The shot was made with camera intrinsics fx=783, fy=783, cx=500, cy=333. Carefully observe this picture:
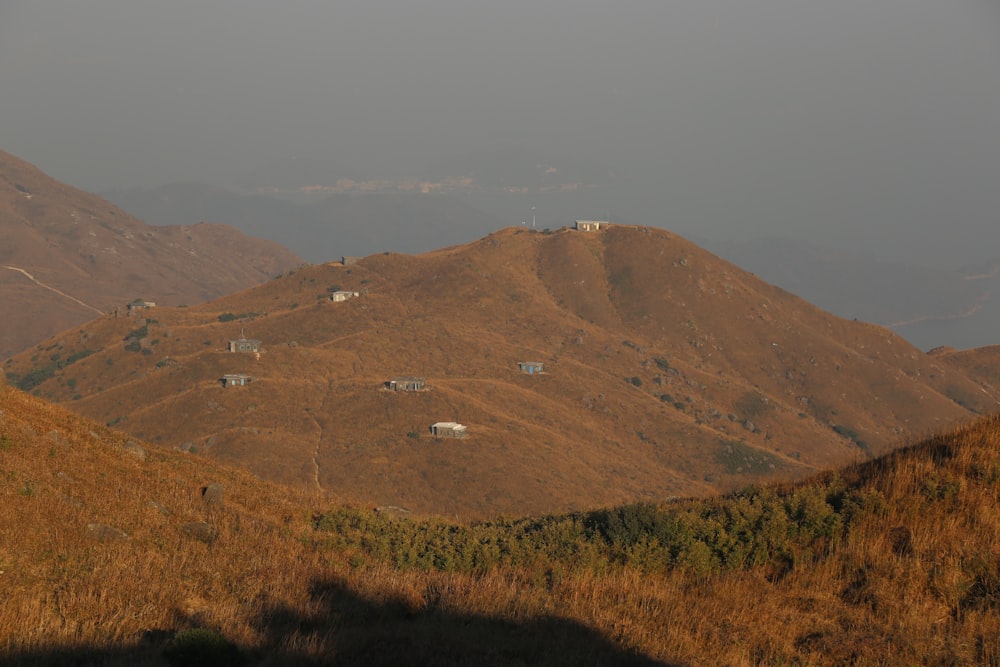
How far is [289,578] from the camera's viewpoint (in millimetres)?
12664

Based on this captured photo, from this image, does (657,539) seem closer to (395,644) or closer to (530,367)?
(395,644)

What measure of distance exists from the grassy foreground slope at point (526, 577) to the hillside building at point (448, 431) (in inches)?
3584

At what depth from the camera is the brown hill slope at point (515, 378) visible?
344 feet

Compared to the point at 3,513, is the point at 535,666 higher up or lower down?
lower down

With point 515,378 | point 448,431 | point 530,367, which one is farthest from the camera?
point 530,367

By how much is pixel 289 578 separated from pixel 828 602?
845 cm

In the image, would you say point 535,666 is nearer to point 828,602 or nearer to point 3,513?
point 828,602

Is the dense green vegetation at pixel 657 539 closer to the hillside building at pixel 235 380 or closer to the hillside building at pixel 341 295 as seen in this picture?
the hillside building at pixel 235 380

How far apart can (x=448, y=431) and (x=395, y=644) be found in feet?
330

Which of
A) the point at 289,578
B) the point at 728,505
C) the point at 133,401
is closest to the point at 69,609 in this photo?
the point at 289,578

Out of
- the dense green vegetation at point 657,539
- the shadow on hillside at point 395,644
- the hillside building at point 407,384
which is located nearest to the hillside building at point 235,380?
the hillside building at point 407,384

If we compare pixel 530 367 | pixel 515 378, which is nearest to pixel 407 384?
pixel 515 378

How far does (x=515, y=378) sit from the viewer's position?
139375 mm

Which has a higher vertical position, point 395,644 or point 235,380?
point 235,380
